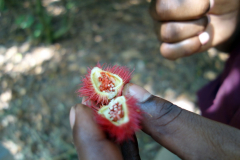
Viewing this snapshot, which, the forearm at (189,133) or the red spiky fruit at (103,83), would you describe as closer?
the forearm at (189,133)

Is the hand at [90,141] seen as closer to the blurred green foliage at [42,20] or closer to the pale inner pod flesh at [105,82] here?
the pale inner pod flesh at [105,82]

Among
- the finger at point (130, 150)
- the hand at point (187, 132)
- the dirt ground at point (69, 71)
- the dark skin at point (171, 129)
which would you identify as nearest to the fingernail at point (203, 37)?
the dark skin at point (171, 129)

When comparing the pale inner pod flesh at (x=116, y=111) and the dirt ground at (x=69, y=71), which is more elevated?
the pale inner pod flesh at (x=116, y=111)

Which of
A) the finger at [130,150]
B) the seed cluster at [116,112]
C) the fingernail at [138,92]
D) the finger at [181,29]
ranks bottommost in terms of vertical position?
the finger at [130,150]

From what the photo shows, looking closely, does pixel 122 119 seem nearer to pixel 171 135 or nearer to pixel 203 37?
pixel 171 135

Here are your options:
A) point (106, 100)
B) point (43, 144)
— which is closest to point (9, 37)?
point (43, 144)

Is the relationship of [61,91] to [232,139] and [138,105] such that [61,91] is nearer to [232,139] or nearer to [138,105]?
[138,105]

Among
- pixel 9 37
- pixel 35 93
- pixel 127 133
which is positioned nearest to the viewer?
pixel 127 133
